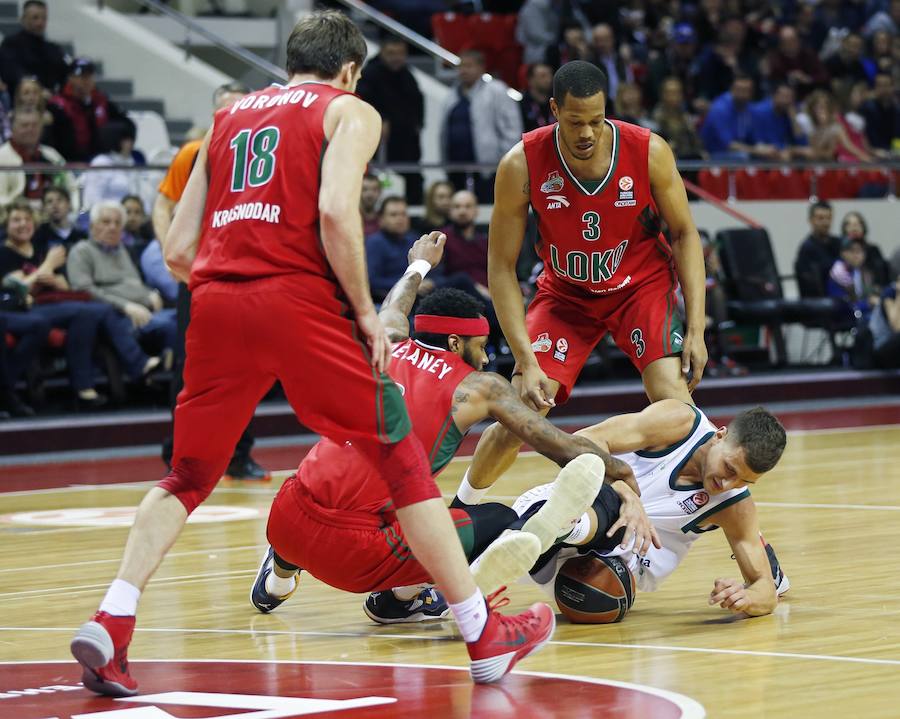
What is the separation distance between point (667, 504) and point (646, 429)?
26 cm

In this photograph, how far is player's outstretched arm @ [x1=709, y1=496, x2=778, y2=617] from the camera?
17.7 ft

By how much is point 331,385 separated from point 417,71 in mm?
13922

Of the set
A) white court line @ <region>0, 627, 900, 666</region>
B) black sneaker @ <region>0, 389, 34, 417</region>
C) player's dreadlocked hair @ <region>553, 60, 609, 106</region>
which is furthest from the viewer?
black sneaker @ <region>0, 389, 34, 417</region>

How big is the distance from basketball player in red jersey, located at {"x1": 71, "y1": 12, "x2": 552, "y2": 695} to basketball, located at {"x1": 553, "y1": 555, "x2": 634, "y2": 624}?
0.71 m

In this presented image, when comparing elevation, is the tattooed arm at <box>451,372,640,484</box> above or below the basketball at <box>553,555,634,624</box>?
above

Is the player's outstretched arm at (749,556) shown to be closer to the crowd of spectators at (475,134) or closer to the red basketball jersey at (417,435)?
the red basketball jersey at (417,435)

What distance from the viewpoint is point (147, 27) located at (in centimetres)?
1669

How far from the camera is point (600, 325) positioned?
22.7 ft

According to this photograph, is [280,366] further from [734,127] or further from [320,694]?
[734,127]

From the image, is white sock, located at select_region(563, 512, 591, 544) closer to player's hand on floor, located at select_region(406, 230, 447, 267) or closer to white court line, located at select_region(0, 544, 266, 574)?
player's hand on floor, located at select_region(406, 230, 447, 267)

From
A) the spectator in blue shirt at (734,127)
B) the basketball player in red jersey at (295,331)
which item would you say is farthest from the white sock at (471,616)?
the spectator in blue shirt at (734,127)

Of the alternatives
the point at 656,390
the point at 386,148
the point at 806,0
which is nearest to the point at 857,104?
the point at 806,0

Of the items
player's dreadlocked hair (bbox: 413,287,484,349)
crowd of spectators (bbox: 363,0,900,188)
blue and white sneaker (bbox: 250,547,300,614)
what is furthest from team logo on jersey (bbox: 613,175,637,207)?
crowd of spectators (bbox: 363,0,900,188)

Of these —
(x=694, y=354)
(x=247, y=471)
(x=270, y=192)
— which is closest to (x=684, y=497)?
(x=694, y=354)
